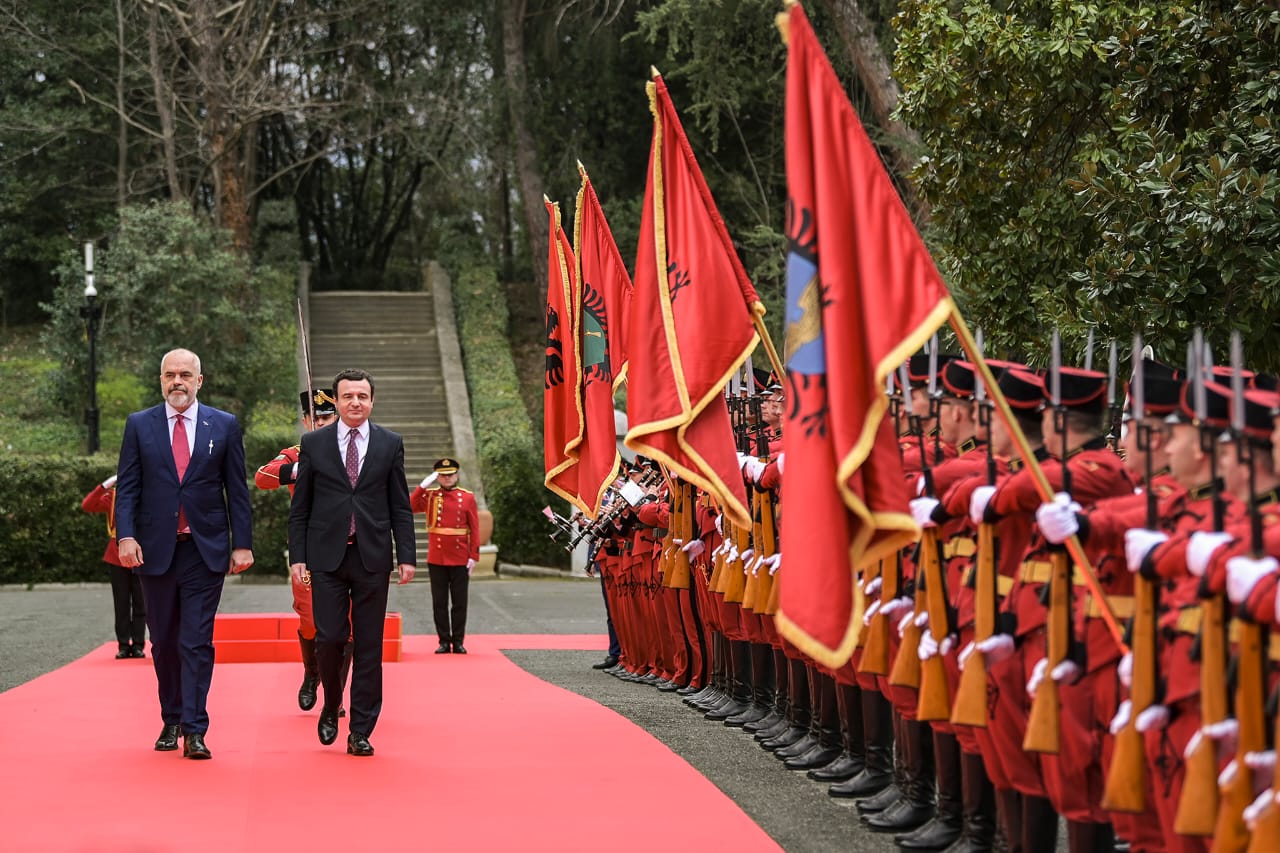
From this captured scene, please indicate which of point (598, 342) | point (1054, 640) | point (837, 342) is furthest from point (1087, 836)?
point (598, 342)

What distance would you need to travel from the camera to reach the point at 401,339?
120 ft

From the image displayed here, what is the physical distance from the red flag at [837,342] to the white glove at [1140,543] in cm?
85

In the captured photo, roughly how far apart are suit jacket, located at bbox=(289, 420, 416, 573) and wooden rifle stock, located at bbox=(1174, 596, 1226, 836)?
4677 millimetres

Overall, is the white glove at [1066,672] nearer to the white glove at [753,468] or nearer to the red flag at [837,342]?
the red flag at [837,342]

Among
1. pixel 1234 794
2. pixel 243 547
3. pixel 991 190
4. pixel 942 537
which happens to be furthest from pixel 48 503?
pixel 1234 794

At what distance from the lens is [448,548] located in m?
14.7

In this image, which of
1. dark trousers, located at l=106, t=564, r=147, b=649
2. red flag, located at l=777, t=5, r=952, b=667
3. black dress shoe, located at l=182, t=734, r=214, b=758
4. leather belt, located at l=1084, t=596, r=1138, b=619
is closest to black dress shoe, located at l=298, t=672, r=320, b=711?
black dress shoe, located at l=182, t=734, r=214, b=758

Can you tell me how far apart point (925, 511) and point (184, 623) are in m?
3.78

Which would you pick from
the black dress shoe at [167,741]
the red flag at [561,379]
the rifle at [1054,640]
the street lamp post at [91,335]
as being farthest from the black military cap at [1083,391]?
the street lamp post at [91,335]

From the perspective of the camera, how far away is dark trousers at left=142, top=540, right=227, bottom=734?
26.5ft

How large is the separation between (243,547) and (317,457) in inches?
A: 23.1

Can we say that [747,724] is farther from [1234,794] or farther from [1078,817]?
[1234,794]

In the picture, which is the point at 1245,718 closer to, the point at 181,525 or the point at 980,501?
the point at 980,501

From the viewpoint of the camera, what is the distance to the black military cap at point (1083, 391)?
5902 millimetres
